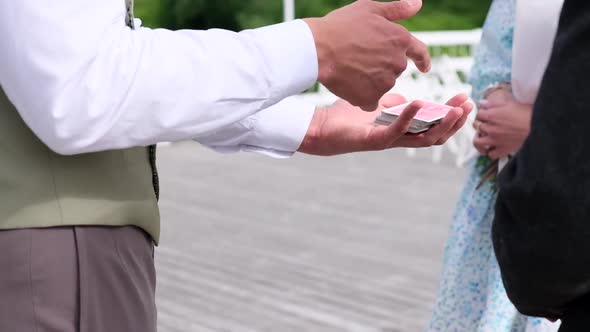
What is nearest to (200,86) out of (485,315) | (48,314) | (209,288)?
(48,314)

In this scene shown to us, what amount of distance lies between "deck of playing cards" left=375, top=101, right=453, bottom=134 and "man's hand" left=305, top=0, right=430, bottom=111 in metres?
0.29

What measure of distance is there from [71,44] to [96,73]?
0.15ft

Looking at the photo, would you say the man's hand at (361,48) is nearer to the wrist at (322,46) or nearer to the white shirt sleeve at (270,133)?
the wrist at (322,46)

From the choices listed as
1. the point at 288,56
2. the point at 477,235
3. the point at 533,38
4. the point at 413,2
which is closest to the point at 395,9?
the point at 413,2

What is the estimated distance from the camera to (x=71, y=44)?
1259 millimetres

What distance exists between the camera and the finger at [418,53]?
1.49 meters

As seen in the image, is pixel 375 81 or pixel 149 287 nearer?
pixel 375 81

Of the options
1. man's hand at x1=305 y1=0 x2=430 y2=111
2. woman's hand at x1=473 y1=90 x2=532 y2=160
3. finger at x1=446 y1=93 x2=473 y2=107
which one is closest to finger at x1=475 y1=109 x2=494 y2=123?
woman's hand at x1=473 y1=90 x2=532 y2=160

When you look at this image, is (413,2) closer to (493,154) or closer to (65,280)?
(65,280)

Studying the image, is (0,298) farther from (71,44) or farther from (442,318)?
(442,318)

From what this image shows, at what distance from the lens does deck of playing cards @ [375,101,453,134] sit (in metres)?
1.75

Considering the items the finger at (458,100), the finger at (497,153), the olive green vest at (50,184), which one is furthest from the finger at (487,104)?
the olive green vest at (50,184)

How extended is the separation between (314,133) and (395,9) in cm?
50

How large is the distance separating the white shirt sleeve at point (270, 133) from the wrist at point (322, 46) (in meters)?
0.41
